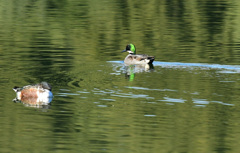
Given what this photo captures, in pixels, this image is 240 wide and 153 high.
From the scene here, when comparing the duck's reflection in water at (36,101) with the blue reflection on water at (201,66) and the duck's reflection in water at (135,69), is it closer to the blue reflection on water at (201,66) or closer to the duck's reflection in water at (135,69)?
the duck's reflection in water at (135,69)

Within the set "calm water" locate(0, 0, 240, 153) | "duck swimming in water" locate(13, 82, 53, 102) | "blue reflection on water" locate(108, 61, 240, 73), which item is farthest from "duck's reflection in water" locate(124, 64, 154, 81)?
"duck swimming in water" locate(13, 82, 53, 102)

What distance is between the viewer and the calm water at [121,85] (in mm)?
13688

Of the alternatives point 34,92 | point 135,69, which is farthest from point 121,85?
point 135,69

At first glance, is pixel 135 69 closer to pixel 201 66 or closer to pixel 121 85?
pixel 201 66

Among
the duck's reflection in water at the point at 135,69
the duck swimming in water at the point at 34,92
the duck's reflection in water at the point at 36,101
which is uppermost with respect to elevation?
the duck swimming in water at the point at 34,92

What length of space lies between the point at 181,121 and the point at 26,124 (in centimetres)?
341

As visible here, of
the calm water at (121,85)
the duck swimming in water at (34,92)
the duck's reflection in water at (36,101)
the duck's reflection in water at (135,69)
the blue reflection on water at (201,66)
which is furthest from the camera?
the blue reflection on water at (201,66)

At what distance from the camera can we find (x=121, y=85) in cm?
1958

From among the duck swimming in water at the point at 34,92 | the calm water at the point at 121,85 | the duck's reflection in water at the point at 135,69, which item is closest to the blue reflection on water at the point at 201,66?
the calm water at the point at 121,85

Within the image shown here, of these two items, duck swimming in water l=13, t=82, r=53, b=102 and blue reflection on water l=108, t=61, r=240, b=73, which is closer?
duck swimming in water l=13, t=82, r=53, b=102

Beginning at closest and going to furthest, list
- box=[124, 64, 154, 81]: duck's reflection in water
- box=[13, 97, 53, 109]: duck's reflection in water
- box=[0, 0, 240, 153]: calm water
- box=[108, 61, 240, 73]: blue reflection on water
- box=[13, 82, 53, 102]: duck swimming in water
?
1. box=[0, 0, 240, 153]: calm water
2. box=[13, 97, 53, 109]: duck's reflection in water
3. box=[13, 82, 53, 102]: duck swimming in water
4. box=[124, 64, 154, 81]: duck's reflection in water
5. box=[108, 61, 240, 73]: blue reflection on water

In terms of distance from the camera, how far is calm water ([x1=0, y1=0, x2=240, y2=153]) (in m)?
13.7

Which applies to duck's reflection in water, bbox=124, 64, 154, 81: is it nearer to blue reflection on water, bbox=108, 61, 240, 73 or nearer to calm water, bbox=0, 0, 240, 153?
calm water, bbox=0, 0, 240, 153

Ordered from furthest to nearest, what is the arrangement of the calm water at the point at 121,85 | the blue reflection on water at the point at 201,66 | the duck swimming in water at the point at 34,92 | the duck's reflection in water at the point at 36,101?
the blue reflection on water at the point at 201,66
the duck swimming in water at the point at 34,92
the duck's reflection in water at the point at 36,101
the calm water at the point at 121,85
